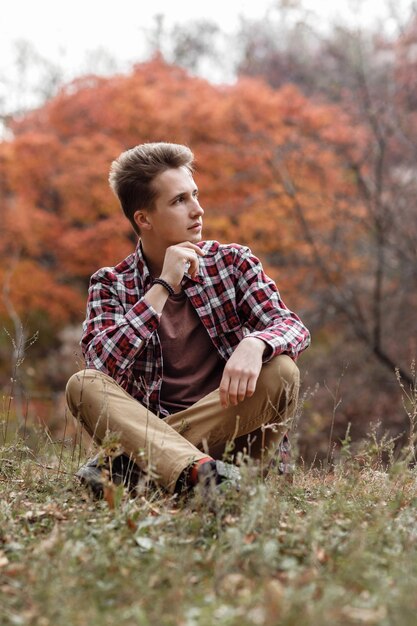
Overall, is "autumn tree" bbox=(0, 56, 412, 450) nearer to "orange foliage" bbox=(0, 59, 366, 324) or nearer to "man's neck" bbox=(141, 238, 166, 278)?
"orange foliage" bbox=(0, 59, 366, 324)

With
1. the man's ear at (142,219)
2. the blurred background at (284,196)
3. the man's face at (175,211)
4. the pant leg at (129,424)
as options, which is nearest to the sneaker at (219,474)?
the pant leg at (129,424)

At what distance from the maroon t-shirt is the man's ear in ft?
1.26

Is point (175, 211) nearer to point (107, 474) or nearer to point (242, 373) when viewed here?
point (242, 373)

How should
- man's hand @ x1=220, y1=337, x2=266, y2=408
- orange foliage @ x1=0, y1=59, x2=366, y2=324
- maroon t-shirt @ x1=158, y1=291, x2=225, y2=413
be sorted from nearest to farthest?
man's hand @ x1=220, y1=337, x2=266, y2=408 < maroon t-shirt @ x1=158, y1=291, x2=225, y2=413 < orange foliage @ x1=0, y1=59, x2=366, y2=324

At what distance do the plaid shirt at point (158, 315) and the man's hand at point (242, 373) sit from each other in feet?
0.50

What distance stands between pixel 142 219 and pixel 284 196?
28.0 ft

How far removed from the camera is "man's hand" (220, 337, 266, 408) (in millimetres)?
2891

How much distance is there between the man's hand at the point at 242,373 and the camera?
289 cm

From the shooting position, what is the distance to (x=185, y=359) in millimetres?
3381

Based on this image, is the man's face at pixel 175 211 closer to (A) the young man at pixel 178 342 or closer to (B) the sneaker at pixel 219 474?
(A) the young man at pixel 178 342

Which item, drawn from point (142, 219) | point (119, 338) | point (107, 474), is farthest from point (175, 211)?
point (107, 474)

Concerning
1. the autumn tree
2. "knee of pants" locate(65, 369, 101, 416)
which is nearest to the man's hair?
"knee of pants" locate(65, 369, 101, 416)

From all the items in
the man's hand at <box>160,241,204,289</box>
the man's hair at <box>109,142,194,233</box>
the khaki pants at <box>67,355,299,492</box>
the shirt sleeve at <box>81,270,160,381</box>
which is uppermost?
the man's hair at <box>109,142,194,233</box>

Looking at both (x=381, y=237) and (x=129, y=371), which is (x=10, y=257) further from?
(x=129, y=371)
